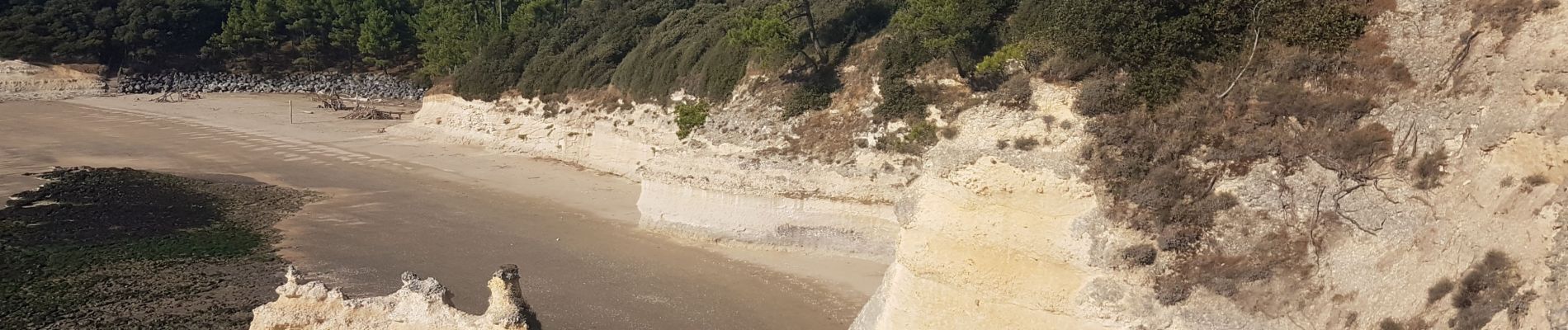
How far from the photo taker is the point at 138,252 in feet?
70.7

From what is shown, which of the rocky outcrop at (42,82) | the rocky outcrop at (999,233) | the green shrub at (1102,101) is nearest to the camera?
the rocky outcrop at (999,233)

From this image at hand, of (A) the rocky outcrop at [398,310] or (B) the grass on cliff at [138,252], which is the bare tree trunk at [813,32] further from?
(A) the rocky outcrop at [398,310]

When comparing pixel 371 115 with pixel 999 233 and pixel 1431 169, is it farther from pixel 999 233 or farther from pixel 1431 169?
pixel 1431 169

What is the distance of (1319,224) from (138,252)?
76.9 ft

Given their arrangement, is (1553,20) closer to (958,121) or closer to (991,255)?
(991,255)

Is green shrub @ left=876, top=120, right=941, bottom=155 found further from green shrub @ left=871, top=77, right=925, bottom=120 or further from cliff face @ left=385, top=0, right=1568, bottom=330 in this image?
cliff face @ left=385, top=0, right=1568, bottom=330

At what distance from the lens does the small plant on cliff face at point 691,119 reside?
1057 inches

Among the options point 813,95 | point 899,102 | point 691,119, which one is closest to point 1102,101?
point 899,102

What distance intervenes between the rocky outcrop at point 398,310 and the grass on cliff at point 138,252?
3767 mm

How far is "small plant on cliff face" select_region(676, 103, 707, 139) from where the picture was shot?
2686 cm

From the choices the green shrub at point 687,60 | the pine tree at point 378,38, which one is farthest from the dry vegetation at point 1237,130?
the pine tree at point 378,38

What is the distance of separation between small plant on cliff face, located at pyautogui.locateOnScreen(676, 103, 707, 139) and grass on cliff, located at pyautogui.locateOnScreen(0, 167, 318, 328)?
423 inches

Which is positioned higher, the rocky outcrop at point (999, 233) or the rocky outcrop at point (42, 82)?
the rocky outcrop at point (999, 233)

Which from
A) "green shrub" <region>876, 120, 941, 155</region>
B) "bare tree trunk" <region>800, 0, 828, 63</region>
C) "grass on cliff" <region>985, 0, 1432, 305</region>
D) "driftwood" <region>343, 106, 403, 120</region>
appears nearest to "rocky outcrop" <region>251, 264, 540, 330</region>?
"grass on cliff" <region>985, 0, 1432, 305</region>
